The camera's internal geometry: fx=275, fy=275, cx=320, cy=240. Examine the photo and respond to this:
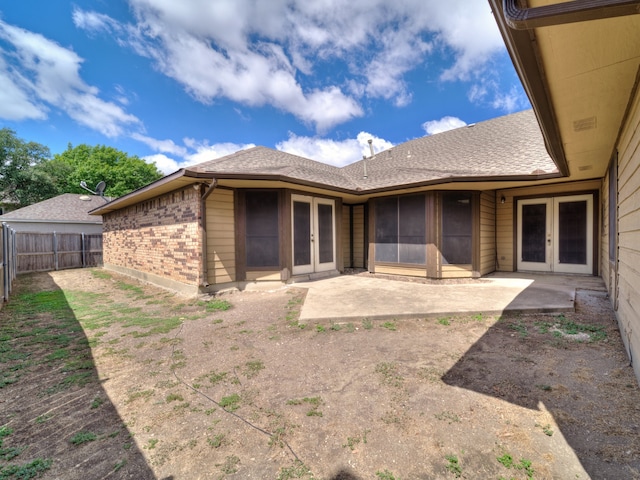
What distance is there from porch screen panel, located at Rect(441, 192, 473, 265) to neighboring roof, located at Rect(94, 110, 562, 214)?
0.74 meters

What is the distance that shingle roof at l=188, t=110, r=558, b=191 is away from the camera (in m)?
6.13

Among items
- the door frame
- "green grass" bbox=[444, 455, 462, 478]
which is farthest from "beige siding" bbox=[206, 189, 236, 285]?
the door frame

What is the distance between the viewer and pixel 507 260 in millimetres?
7531

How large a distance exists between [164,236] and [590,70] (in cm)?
789

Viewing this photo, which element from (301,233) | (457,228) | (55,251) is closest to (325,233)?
(301,233)

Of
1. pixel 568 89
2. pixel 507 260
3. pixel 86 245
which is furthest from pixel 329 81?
pixel 86 245

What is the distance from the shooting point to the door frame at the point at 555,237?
645cm

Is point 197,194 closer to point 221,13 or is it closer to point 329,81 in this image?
point 221,13

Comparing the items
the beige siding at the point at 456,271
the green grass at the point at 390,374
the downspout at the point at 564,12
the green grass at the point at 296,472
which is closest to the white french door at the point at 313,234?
the beige siding at the point at 456,271

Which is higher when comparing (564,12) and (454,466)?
(564,12)

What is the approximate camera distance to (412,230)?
279 inches

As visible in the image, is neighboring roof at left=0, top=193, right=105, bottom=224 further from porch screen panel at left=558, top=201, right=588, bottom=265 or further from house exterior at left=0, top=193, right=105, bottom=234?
porch screen panel at left=558, top=201, right=588, bottom=265

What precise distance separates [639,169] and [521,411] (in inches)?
89.6

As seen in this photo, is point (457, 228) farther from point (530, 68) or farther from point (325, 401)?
point (325, 401)
